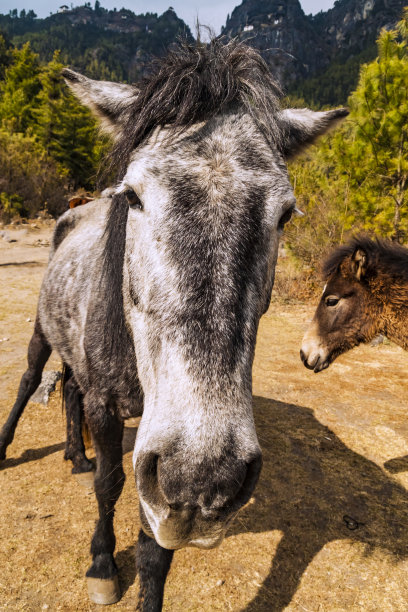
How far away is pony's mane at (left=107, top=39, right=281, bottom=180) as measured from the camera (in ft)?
5.03

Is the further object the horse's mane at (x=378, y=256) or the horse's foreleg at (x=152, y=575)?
the horse's mane at (x=378, y=256)

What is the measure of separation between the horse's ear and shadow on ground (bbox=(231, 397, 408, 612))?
2.03 metres

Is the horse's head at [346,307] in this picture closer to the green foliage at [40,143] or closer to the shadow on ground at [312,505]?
the shadow on ground at [312,505]

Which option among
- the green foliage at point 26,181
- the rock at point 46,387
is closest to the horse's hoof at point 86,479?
the rock at point 46,387

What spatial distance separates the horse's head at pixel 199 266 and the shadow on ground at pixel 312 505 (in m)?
1.83

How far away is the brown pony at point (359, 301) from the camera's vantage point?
13.9 feet

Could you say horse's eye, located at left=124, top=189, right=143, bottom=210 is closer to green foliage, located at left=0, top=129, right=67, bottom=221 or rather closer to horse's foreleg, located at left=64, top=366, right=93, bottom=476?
horse's foreleg, located at left=64, top=366, right=93, bottom=476

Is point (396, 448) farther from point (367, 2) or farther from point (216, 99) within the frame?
point (367, 2)

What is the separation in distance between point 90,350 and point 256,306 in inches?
49.5

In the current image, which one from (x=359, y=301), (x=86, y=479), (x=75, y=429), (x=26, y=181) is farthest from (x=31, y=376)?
(x=26, y=181)

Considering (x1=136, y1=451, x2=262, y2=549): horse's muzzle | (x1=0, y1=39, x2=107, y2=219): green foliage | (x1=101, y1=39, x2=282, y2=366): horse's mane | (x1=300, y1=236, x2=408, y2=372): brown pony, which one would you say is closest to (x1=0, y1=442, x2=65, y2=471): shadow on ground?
(x1=101, y1=39, x2=282, y2=366): horse's mane

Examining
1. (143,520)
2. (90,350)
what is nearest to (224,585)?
(143,520)

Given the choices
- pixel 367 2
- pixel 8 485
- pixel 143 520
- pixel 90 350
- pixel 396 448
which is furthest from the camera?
pixel 367 2

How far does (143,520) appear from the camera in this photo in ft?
4.80
